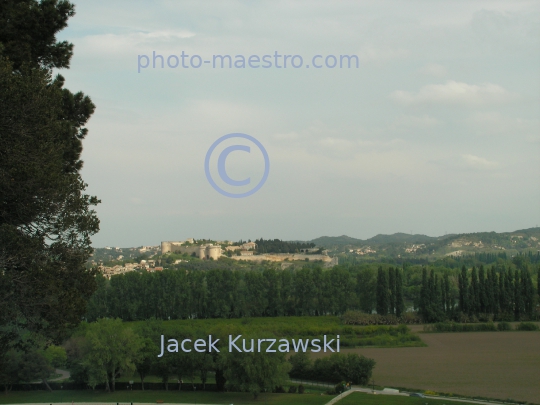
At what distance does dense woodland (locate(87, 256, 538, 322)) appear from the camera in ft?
84.3

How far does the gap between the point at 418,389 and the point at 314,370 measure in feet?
10.3

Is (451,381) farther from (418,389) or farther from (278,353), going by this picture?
(278,353)

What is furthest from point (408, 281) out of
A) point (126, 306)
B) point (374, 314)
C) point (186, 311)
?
point (126, 306)

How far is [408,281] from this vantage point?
1375 inches

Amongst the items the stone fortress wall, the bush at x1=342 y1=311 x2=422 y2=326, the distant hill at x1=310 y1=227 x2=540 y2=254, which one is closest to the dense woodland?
the bush at x1=342 y1=311 x2=422 y2=326

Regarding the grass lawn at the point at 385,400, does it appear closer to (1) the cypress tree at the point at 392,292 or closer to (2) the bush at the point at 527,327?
(2) the bush at the point at 527,327

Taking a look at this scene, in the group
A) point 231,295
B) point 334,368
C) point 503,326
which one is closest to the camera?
point 334,368

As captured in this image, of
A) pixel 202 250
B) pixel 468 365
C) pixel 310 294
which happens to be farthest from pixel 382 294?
pixel 202 250

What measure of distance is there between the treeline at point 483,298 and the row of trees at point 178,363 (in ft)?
35.4

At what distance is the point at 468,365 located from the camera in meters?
15.5

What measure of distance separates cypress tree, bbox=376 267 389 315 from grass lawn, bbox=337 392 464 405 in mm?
13761

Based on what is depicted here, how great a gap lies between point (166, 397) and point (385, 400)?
6.14 meters

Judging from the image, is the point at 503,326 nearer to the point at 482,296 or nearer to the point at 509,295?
the point at 482,296

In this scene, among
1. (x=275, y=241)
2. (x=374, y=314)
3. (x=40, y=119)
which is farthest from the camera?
(x=275, y=241)
